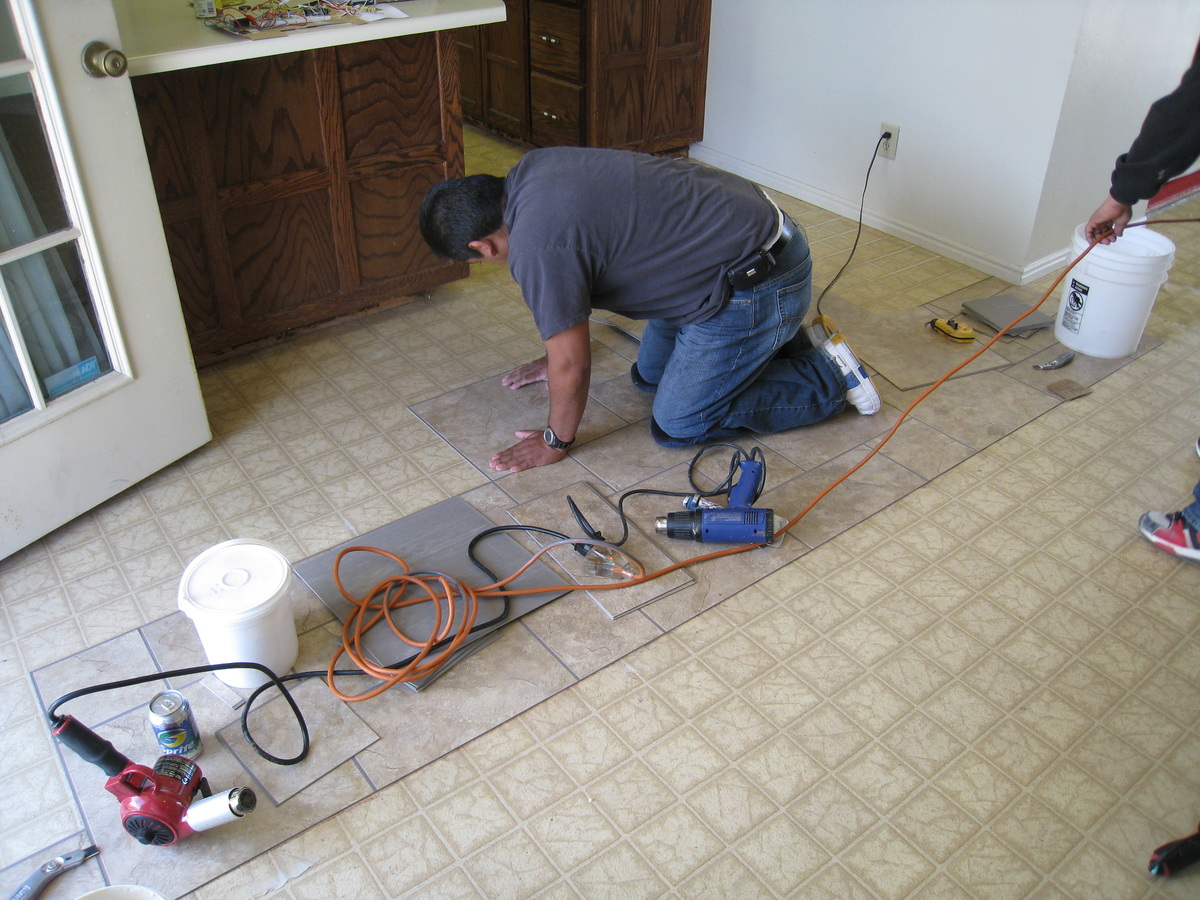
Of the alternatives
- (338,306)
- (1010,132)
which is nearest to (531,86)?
(338,306)

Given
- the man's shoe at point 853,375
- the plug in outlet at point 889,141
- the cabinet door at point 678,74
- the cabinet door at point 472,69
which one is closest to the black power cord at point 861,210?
the plug in outlet at point 889,141

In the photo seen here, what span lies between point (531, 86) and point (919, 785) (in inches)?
132

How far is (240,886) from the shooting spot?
1383 millimetres

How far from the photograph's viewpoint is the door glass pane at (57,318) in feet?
6.05

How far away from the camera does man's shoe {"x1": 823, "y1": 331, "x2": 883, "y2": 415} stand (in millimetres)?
2377

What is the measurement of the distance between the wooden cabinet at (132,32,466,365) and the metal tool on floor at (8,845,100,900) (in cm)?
150

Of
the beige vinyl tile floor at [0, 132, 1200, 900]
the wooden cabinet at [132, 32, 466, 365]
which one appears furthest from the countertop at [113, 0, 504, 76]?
the beige vinyl tile floor at [0, 132, 1200, 900]

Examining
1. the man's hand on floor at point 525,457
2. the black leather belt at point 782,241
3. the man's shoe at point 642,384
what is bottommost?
the man's shoe at point 642,384

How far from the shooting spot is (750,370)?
2.28 meters

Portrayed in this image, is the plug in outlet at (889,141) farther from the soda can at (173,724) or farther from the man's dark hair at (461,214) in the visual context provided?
the soda can at (173,724)

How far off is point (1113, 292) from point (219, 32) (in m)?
2.48

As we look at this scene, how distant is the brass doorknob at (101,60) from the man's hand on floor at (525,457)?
1126 millimetres

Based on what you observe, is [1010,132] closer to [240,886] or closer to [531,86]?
[531,86]

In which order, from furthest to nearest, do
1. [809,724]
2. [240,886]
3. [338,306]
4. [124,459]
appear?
[338,306] → [124,459] → [809,724] → [240,886]
